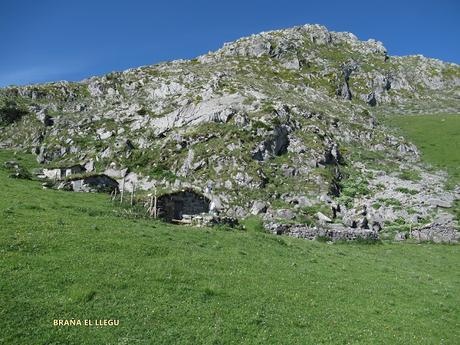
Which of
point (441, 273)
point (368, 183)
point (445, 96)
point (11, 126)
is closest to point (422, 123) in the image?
point (445, 96)

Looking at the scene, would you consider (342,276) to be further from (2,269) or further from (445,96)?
(445,96)

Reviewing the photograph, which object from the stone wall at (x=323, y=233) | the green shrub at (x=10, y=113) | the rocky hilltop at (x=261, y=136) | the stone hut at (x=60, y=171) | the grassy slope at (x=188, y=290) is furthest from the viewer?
the green shrub at (x=10, y=113)

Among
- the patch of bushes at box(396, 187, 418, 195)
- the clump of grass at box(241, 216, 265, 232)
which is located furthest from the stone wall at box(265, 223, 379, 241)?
the patch of bushes at box(396, 187, 418, 195)

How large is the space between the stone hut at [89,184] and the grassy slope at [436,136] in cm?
5941

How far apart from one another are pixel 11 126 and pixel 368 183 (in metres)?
81.0

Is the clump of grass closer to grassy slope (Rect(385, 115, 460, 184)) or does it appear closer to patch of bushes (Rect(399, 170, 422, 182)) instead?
patch of bushes (Rect(399, 170, 422, 182))

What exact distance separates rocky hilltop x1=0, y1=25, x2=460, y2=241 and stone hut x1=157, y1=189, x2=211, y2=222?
3.90 meters

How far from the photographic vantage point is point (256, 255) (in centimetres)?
2962

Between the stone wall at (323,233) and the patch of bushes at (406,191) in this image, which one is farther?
the patch of bushes at (406,191)

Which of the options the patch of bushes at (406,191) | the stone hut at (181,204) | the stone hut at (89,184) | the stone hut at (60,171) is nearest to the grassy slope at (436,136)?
the patch of bushes at (406,191)

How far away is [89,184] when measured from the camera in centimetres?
5444

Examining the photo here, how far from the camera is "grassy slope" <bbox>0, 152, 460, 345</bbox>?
16.8m

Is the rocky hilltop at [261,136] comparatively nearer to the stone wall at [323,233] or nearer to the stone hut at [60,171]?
the stone wall at [323,233]

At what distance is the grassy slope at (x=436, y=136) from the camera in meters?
88.0
